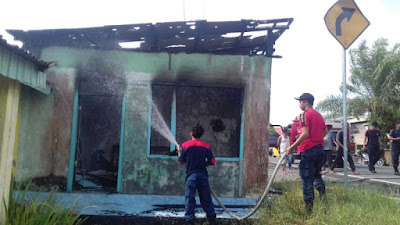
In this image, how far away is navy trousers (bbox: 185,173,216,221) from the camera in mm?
5164

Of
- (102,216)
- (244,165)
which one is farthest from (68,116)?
(244,165)

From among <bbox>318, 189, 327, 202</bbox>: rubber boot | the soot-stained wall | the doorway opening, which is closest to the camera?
<bbox>318, 189, 327, 202</bbox>: rubber boot

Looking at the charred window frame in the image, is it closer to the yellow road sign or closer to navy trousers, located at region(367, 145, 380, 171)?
the yellow road sign

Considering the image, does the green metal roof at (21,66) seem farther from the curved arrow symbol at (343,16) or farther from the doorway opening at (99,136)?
the curved arrow symbol at (343,16)

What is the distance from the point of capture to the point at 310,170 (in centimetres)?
526

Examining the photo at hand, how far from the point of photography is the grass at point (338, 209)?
432 cm

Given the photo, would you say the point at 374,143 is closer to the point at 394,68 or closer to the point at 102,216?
the point at 102,216

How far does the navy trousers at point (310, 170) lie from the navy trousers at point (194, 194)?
1405 mm

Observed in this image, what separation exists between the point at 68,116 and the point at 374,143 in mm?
8942

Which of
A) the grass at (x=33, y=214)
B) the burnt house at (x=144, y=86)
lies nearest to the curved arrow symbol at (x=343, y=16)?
the burnt house at (x=144, y=86)

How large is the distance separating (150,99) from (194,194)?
8.60ft

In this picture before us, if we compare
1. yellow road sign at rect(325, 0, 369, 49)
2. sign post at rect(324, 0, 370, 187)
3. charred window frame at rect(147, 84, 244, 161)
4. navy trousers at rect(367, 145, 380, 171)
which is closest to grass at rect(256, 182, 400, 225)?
sign post at rect(324, 0, 370, 187)

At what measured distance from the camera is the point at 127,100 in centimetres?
723

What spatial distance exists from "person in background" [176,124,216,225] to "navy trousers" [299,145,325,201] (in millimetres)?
1373
